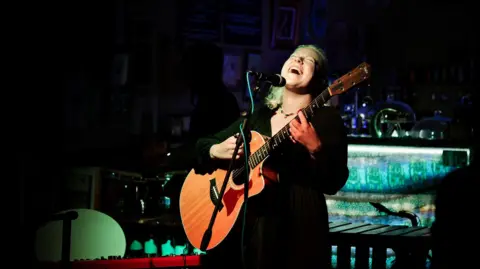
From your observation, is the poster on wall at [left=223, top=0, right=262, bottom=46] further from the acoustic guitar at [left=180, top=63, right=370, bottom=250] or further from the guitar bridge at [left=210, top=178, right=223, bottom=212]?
the guitar bridge at [left=210, top=178, right=223, bottom=212]

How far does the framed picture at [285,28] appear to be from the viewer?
6.53 m

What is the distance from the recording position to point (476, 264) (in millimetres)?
2084

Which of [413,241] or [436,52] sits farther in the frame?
[436,52]

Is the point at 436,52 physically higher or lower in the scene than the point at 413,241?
higher

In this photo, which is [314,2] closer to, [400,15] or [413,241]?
[400,15]

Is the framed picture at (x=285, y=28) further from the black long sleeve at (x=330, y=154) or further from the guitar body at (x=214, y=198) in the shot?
the black long sleeve at (x=330, y=154)

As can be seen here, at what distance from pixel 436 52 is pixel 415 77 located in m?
0.41

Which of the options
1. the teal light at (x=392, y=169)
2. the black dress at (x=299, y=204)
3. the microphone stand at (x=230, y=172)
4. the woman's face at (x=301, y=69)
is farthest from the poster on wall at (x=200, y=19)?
the black dress at (x=299, y=204)

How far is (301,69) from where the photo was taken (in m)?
3.24

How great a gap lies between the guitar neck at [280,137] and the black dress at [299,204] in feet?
0.16

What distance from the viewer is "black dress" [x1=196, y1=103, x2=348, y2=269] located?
293 centimetres

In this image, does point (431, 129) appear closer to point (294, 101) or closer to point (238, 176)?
point (294, 101)

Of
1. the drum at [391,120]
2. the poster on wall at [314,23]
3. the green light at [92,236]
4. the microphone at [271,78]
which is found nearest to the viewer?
the microphone at [271,78]

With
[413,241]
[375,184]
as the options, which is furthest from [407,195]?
[413,241]
